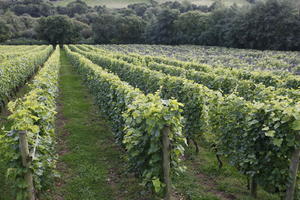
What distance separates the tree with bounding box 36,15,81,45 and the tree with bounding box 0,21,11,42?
8.10m

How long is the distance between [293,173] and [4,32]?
278 ft

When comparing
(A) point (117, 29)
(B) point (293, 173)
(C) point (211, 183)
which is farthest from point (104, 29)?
(B) point (293, 173)

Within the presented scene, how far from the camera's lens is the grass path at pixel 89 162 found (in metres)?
6.18

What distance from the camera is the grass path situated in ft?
20.3

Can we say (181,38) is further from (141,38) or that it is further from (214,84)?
(214,84)

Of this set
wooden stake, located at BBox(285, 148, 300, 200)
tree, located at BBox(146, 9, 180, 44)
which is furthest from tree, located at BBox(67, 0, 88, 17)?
wooden stake, located at BBox(285, 148, 300, 200)

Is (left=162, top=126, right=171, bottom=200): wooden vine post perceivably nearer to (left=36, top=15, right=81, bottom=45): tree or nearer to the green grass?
the green grass

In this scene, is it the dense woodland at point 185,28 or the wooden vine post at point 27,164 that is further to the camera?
the dense woodland at point 185,28

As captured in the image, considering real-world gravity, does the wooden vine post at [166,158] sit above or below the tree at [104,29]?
below

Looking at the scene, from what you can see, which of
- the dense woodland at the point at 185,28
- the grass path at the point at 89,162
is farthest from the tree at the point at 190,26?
the grass path at the point at 89,162

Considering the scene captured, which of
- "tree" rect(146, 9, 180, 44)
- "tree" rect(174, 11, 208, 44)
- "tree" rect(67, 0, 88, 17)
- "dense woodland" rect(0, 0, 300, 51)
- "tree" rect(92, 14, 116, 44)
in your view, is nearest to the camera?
"dense woodland" rect(0, 0, 300, 51)

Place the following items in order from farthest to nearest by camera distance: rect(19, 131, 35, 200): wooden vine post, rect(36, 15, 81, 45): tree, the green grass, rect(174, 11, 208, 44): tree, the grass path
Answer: rect(36, 15, 81, 45): tree < rect(174, 11, 208, 44): tree < the grass path < the green grass < rect(19, 131, 35, 200): wooden vine post

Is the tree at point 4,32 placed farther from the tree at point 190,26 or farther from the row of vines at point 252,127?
the row of vines at point 252,127

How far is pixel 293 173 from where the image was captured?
4691mm
